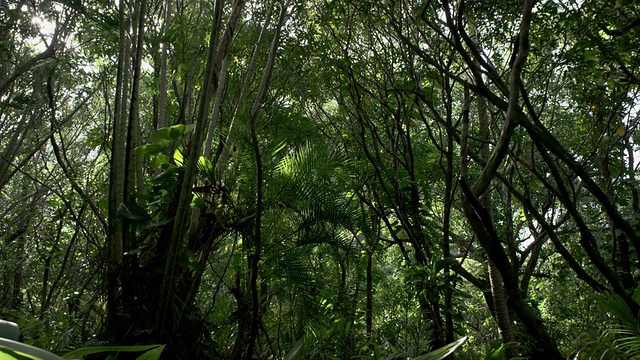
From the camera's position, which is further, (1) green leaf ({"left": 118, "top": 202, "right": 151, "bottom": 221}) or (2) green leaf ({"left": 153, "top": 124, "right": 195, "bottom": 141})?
(2) green leaf ({"left": 153, "top": 124, "right": 195, "bottom": 141})

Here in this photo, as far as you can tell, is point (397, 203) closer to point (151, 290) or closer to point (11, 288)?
point (151, 290)

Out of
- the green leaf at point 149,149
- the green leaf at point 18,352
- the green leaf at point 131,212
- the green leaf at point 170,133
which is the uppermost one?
the green leaf at point 170,133

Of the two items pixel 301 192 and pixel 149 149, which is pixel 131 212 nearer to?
pixel 149 149

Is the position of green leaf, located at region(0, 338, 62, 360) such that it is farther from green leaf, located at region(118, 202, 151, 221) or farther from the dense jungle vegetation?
green leaf, located at region(118, 202, 151, 221)

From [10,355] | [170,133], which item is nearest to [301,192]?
[170,133]

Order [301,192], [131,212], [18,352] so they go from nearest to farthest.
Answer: [18,352]
[131,212]
[301,192]

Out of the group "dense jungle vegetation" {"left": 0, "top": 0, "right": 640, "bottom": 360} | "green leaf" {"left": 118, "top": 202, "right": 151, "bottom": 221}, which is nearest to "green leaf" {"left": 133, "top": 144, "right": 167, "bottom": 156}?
"dense jungle vegetation" {"left": 0, "top": 0, "right": 640, "bottom": 360}

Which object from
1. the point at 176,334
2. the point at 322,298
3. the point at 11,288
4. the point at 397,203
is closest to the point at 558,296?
the point at 397,203

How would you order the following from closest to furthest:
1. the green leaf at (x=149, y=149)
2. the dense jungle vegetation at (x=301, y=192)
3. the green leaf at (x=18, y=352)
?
the green leaf at (x=18, y=352)
the dense jungle vegetation at (x=301, y=192)
the green leaf at (x=149, y=149)

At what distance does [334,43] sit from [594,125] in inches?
105

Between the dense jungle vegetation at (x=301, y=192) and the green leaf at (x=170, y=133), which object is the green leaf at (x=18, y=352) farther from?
the green leaf at (x=170, y=133)

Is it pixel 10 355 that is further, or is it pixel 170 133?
pixel 170 133

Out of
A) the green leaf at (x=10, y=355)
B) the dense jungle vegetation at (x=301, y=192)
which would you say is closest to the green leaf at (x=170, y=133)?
the dense jungle vegetation at (x=301, y=192)

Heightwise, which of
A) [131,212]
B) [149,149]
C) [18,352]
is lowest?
[18,352]
